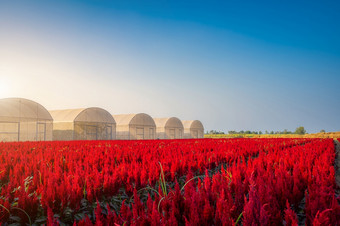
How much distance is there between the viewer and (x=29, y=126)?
70.9 feet

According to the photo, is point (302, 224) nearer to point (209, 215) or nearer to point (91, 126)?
point (209, 215)

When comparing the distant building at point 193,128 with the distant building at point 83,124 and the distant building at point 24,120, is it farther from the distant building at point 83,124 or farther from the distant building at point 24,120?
the distant building at point 24,120

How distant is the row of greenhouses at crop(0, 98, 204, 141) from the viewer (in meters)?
19.9

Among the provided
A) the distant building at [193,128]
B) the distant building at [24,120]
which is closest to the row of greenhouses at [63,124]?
the distant building at [24,120]

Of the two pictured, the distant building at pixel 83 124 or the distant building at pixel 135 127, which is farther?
the distant building at pixel 135 127

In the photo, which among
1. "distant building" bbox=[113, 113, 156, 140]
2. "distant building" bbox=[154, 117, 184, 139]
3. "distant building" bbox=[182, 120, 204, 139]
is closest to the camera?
"distant building" bbox=[113, 113, 156, 140]

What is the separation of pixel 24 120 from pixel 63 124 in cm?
354

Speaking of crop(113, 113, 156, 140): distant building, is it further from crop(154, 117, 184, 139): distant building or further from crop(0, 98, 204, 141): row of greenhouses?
crop(154, 117, 184, 139): distant building

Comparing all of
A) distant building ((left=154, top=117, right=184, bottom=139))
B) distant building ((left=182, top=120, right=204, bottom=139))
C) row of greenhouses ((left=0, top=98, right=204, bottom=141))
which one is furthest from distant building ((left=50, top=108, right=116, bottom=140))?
distant building ((left=182, top=120, right=204, bottom=139))

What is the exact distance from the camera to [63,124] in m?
23.2

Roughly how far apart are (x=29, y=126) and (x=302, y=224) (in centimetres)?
2345

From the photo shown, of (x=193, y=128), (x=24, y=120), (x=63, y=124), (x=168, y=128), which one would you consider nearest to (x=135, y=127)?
(x=168, y=128)

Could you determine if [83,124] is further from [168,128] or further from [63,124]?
[168,128]

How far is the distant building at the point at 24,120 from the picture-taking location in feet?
63.9
